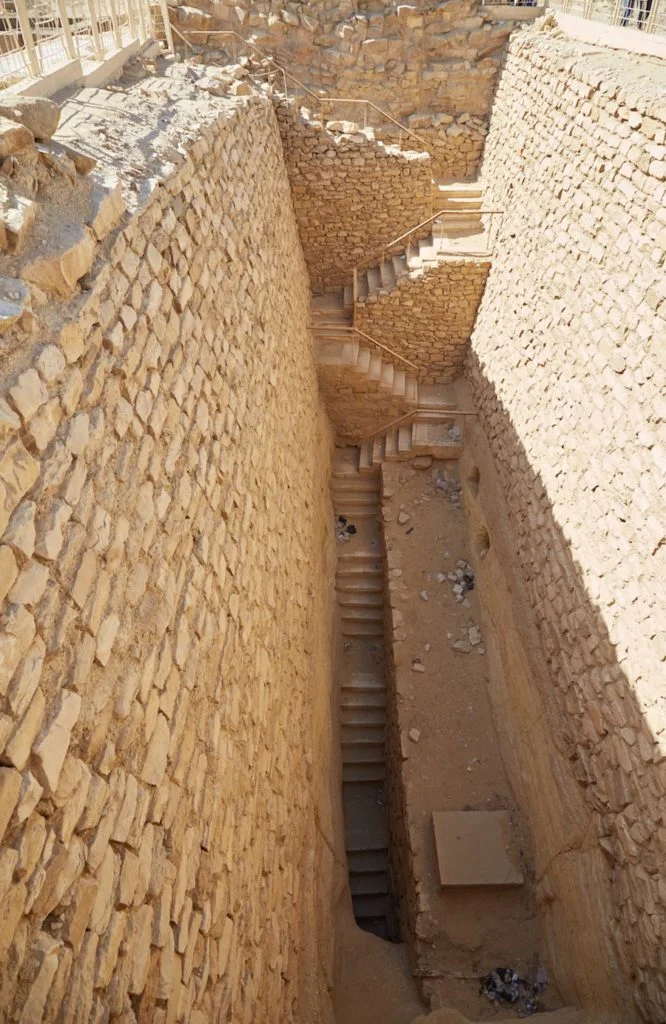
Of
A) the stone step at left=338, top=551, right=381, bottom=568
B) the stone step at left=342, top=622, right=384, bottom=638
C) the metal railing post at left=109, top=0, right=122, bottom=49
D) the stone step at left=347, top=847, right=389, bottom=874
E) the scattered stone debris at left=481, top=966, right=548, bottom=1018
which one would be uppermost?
the metal railing post at left=109, top=0, right=122, bottom=49

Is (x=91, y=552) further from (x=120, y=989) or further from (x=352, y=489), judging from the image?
(x=352, y=489)

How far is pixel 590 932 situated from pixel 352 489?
6.34 m

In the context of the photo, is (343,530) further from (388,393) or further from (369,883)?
(369,883)

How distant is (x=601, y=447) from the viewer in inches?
211

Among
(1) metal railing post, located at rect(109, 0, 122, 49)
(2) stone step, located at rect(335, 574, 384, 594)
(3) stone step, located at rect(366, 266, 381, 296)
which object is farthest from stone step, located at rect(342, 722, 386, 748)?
(1) metal railing post, located at rect(109, 0, 122, 49)

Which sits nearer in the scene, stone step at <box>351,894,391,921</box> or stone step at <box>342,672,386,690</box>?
stone step at <box>351,894,391,921</box>

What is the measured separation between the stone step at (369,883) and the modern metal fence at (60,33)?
8.33m

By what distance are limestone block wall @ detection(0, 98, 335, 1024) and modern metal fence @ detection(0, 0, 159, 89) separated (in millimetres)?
1339

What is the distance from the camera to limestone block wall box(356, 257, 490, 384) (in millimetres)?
9000

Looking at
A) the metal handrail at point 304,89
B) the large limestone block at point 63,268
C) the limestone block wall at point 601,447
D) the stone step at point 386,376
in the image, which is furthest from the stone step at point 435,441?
the large limestone block at point 63,268

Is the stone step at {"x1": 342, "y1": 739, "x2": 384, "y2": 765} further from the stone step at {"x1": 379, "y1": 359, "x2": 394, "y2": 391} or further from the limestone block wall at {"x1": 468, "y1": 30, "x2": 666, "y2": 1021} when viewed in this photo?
the stone step at {"x1": 379, "y1": 359, "x2": 394, "y2": 391}

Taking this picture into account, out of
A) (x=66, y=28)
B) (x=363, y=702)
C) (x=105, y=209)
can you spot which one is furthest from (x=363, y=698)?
(x=66, y=28)

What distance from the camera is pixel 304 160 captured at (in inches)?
357

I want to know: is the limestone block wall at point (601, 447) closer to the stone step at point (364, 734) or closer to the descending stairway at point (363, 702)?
the descending stairway at point (363, 702)
